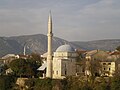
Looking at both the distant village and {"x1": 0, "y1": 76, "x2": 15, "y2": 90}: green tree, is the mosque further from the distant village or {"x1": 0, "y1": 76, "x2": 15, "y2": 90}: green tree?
{"x1": 0, "y1": 76, "x2": 15, "y2": 90}: green tree

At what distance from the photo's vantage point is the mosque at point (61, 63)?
45.6 meters

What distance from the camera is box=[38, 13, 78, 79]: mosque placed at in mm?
45625

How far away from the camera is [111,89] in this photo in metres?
39.5

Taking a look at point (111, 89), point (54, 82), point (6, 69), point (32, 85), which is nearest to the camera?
point (111, 89)

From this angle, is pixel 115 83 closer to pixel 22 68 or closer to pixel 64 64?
pixel 64 64

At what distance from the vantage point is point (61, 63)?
4525cm

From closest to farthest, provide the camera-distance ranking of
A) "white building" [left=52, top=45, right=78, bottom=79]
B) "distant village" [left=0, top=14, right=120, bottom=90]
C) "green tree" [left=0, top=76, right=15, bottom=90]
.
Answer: "distant village" [left=0, top=14, right=120, bottom=90], "white building" [left=52, top=45, right=78, bottom=79], "green tree" [left=0, top=76, right=15, bottom=90]

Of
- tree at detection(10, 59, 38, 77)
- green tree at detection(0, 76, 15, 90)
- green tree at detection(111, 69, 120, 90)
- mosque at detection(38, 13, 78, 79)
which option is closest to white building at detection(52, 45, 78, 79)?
mosque at detection(38, 13, 78, 79)

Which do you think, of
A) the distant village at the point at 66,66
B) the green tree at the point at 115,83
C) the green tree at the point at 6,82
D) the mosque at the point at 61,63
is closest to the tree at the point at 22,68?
the distant village at the point at 66,66

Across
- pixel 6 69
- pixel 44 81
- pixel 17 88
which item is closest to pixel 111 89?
pixel 44 81

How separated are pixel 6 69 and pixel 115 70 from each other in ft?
64.9

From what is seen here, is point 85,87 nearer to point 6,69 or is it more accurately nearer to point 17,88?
point 17,88

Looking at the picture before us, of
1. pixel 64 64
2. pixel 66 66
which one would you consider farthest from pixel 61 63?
pixel 66 66

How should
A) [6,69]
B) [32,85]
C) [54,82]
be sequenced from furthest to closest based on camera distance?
[6,69] < [32,85] < [54,82]
